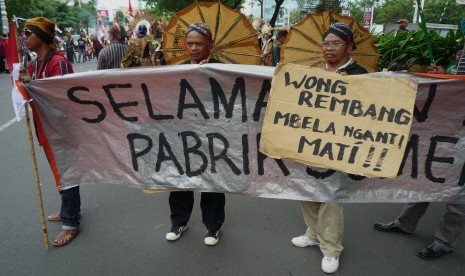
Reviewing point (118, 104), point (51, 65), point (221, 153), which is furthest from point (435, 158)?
point (51, 65)

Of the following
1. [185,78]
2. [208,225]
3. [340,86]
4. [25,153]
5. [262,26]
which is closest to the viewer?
[340,86]

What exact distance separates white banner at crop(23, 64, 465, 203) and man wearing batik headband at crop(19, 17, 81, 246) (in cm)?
37

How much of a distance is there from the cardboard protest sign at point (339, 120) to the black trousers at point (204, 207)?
83 centimetres

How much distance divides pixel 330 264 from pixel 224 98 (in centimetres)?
140

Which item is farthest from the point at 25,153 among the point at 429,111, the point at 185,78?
the point at 429,111

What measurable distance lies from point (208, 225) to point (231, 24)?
1838 mm

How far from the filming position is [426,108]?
93.1 inches

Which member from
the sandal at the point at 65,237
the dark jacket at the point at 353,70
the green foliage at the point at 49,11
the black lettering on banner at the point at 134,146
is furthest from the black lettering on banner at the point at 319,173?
the green foliage at the point at 49,11

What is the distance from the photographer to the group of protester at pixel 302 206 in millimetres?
2533

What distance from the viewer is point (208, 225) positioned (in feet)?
9.98

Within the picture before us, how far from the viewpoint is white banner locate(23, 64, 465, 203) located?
244 centimetres

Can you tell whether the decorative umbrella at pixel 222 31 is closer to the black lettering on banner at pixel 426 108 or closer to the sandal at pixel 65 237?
the black lettering on banner at pixel 426 108

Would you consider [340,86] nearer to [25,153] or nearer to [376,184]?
[376,184]

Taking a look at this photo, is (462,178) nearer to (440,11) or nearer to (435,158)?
(435,158)
